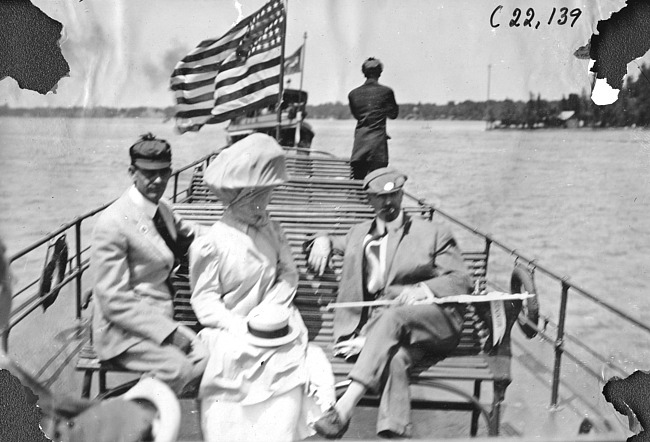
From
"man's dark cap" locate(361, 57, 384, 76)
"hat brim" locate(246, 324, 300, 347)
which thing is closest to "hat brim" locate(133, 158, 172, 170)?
"hat brim" locate(246, 324, 300, 347)

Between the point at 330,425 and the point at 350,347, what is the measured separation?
49cm

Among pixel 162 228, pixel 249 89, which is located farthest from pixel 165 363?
pixel 249 89

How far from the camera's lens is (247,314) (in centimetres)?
270

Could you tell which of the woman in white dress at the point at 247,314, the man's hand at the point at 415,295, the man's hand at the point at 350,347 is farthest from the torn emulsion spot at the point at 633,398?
the woman in white dress at the point at 247,314

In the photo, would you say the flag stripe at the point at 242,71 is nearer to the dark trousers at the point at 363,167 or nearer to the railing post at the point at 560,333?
the dark trousers at the point at 363,167

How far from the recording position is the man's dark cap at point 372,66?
3.59m

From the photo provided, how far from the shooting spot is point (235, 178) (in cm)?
258

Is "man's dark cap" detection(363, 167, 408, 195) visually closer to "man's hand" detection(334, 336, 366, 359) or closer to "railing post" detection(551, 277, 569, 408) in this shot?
"man's hand" detection(334, 336, 366, 359)

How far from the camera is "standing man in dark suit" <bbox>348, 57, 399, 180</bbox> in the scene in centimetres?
372

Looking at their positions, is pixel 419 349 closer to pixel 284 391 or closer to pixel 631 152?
pixel 284 391

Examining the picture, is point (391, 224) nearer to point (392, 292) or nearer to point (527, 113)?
point (392, 292)

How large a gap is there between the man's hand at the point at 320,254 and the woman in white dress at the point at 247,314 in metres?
0.28

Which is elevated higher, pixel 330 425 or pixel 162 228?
pixel 162 228

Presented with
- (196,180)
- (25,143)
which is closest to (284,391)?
(25,143)
